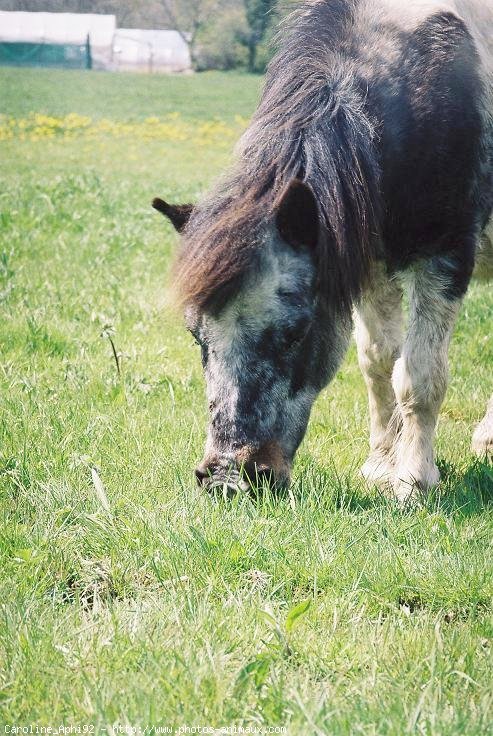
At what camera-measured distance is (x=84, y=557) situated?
3.21 metres

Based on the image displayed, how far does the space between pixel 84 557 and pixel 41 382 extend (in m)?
2.19

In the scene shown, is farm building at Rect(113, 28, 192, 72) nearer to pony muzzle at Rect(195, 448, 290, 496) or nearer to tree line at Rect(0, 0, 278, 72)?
tree line at Rect(0, 0, 278, 72)

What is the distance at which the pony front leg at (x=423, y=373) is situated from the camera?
13.6 feet

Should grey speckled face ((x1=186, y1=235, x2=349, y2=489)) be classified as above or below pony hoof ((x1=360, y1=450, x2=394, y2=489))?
above

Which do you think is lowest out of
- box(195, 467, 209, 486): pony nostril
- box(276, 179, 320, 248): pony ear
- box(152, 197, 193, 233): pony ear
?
box(195, 467, 209, 486): pony nostril

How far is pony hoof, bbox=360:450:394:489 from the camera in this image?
4215mm

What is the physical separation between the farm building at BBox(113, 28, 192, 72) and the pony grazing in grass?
20984mm

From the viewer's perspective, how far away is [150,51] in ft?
89.7

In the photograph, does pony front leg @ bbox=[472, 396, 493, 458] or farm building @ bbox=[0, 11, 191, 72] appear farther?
farm building @ bbox=[0, 11, 191, 72]

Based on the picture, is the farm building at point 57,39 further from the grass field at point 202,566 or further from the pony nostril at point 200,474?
the pony nostril at point 200,474

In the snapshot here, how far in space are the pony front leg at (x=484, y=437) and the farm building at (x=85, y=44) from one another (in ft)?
58.5

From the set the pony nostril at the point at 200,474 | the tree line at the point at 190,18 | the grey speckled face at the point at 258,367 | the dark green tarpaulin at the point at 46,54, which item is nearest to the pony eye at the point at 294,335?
the grey speckled face at the point at 258,367

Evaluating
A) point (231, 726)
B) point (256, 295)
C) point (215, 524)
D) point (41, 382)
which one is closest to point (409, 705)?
point (231, 726)

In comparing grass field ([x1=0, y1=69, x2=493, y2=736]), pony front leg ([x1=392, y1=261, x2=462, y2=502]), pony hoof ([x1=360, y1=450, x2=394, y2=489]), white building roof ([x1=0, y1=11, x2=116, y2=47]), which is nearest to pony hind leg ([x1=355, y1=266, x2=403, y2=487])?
pony hoof ([x1=360, y1=450, x2=394, y2=489])
